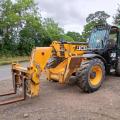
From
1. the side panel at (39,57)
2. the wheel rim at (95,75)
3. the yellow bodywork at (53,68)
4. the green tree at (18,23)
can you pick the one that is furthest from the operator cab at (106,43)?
the green tree at (18,23)

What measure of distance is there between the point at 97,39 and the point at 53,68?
2.37 m

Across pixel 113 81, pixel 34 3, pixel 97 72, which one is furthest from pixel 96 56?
pixel 34 3

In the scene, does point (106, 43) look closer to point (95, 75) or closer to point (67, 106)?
point (95, 75)

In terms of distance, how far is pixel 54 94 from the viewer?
360 inches

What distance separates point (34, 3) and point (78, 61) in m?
24.7

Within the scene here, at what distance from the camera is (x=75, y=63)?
9.40m

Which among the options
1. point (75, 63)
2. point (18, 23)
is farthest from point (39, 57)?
point (18, 23)

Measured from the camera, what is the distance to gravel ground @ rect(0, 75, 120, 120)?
687cm

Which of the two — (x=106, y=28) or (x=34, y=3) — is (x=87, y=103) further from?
(x=34, y=3)

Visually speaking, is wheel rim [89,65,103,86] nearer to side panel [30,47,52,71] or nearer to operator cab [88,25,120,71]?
operator cab [88,25,120,71]

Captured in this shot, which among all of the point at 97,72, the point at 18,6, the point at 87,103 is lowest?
the point at 87,103

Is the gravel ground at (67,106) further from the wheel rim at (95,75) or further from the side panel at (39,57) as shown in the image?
the side panel at (39,57)

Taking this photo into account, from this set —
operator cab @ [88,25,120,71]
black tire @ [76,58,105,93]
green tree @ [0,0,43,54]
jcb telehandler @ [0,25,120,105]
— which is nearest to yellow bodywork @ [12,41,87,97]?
jcb telehandler @ [0,25,120,105]

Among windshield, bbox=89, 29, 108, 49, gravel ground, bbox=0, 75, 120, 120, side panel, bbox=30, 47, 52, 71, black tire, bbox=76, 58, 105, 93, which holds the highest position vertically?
windshield, bbox=89, 29, 108, 49
